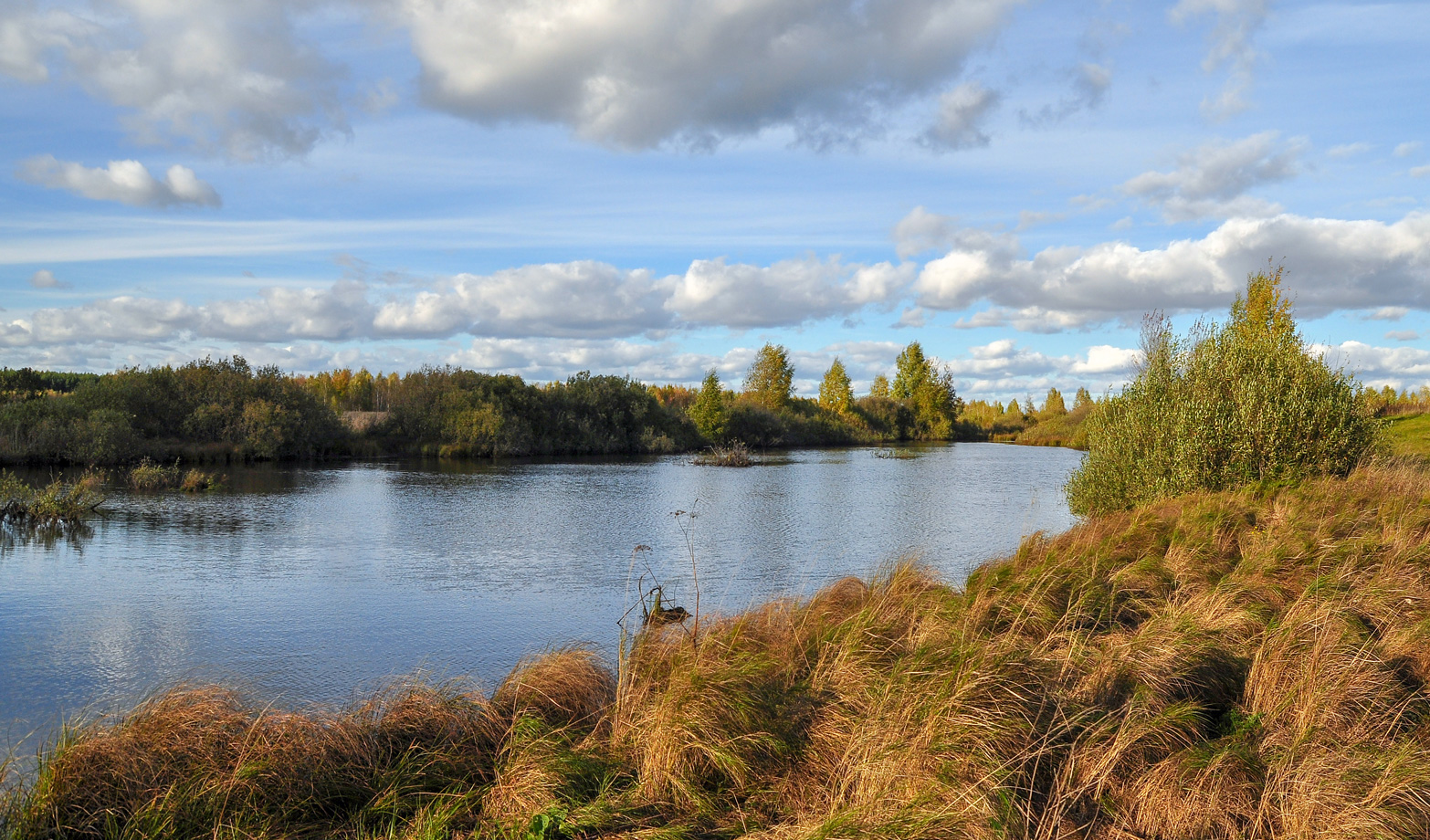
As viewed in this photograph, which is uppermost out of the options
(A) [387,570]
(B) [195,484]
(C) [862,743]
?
(B) [195,484]

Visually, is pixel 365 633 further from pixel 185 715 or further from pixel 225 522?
pixel 225 522

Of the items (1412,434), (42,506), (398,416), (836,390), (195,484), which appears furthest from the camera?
(836,390)

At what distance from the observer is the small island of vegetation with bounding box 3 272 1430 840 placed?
16.6 ft

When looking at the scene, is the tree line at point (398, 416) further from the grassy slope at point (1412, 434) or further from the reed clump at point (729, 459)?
the grassy slope at point (1412, 434)

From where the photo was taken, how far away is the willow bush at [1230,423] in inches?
659

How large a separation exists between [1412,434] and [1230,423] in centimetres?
2162

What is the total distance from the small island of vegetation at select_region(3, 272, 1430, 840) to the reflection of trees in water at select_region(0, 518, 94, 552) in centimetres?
1332

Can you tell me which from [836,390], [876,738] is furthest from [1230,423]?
[836,390]

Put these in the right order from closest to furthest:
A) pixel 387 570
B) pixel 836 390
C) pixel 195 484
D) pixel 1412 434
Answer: pixel 387 570, pixel 195 484, pixel 1412 434, pixel 836 390

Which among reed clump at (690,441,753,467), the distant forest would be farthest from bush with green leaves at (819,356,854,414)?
reed clump at (690,441,753,467)

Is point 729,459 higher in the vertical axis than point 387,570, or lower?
higher

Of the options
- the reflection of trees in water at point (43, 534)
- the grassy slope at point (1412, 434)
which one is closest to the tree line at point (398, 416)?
the reflection of trees in water at point (43, 534)

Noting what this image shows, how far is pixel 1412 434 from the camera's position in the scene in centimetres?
3183

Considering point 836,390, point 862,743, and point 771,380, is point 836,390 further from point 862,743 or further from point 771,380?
point 862,743
